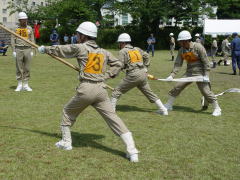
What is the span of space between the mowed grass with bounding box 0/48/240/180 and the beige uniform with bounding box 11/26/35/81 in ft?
3.82

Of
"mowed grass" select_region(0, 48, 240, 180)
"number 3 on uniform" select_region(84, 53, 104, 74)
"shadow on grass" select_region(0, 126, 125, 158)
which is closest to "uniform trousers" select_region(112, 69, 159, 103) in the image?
"mowed grass" select_region(0, 48, 240, 180)

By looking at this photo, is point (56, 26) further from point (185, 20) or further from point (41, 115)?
point (41, 115)

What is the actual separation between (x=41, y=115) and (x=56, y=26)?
46445mm

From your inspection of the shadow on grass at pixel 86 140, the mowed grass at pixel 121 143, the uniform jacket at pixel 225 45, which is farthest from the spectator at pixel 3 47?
the shadow on grass at pixel 86 140

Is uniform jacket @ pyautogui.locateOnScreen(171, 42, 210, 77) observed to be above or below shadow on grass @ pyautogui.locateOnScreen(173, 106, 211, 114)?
above

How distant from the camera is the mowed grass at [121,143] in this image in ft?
15.5

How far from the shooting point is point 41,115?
7855 millimetres

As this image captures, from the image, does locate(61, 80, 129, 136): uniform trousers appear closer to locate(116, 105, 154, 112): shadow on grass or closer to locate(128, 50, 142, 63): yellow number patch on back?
locate(128, 50, 142, 63): yellow number patch on back

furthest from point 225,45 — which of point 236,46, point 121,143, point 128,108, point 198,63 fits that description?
point 121,143

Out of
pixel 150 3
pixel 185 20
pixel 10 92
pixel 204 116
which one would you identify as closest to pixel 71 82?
pixel 10 92

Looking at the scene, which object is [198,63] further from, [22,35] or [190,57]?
[22,35]

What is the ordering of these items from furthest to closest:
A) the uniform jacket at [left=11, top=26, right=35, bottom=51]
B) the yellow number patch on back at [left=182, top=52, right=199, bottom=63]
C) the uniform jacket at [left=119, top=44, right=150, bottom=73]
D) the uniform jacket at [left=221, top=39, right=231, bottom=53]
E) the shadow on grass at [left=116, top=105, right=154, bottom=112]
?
the uniform jacket at [left=221, top=39, right=231, bottom=53] → the uniform jacket at [left=11, top=26, right=35, bottom=51] → the shadow on grass at [left=116, top=105, right=154, bottom=112] → the yellow number patch on back at [left=182, top=52, right=199, bottom=63] → the uniform jacket at [left=119, top=44, right=150, bottom=73]

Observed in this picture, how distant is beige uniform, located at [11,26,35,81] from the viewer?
10.5 meters

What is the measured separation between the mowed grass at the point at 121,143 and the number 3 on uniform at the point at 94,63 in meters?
1.35
